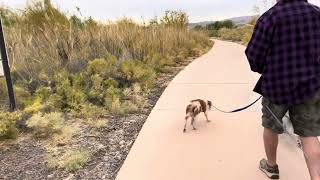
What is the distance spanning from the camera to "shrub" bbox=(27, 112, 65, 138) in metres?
6.05

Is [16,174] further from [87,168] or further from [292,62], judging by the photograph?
[292,62]

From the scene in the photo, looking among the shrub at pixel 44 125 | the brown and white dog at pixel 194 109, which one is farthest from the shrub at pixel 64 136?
the brown and white dog at pixel 194 109

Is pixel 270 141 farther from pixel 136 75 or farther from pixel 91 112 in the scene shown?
pixel 136 75

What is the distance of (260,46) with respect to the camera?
3.84 m

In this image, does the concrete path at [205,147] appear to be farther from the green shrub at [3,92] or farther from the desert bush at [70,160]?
the green shrub at [3,92]

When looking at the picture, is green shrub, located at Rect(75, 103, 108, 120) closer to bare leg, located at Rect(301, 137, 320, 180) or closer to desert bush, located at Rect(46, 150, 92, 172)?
desert bush, located at Rect(46, 150, 92, 172)

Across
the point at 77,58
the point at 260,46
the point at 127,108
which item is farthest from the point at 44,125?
the point at 77,58

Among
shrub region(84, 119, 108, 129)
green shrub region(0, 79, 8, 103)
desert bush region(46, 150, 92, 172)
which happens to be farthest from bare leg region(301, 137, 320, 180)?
green shrub region(0, 79, 8, 103)

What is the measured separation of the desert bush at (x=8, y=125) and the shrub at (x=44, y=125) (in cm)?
18

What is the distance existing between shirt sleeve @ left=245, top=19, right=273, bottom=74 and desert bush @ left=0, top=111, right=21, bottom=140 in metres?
3.35

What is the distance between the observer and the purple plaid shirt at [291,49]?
370 cm

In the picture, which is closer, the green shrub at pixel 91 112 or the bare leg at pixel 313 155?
the bare leg at pixel 313 155

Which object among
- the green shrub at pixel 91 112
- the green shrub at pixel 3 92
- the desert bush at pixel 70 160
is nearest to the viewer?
the desert bush at pixel 70 160

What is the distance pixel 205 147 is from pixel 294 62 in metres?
1.99
